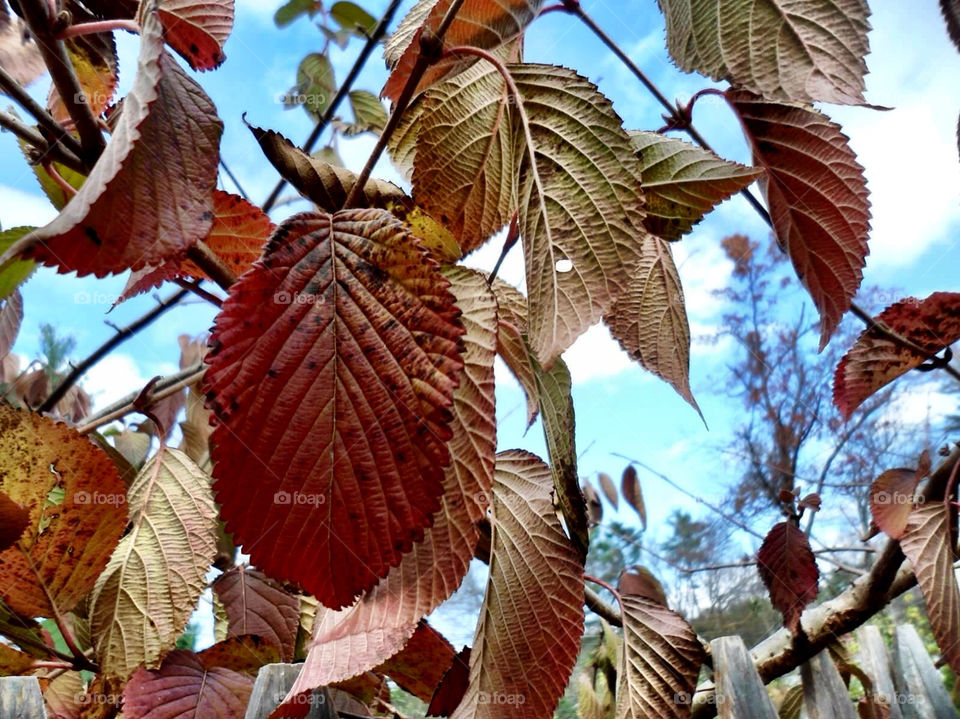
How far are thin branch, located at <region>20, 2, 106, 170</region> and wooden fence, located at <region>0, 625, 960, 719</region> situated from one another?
A: 0.27 m

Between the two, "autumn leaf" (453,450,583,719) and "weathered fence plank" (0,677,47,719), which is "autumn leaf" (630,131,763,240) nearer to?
"autumn leaf" (453,450,583,719)

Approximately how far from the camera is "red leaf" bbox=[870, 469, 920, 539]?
0.54 metres

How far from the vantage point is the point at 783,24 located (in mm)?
238

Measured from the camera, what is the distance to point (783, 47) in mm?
237

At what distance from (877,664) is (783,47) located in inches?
38.8

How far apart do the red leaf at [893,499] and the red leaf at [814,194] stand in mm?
307

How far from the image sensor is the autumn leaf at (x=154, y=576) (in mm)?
350

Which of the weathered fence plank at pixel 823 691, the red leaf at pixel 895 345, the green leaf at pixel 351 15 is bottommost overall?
the weathered fence plank at pixel 823 691

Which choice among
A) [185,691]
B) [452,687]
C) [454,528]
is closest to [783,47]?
[454,528]

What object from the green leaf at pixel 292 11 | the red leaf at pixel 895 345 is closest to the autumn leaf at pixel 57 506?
the red leaf at pixel 895 345

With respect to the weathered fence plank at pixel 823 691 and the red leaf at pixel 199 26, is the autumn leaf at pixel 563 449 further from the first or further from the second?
the weathered fence plank at pixel 823 691

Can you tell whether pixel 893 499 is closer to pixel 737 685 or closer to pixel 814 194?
pixel 737 685

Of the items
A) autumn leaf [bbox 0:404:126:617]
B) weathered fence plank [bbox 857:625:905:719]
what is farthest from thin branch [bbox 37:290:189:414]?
weathered fence plank [bbox 857:625:905:719]

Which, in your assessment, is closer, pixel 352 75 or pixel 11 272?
pixel 11 272
